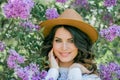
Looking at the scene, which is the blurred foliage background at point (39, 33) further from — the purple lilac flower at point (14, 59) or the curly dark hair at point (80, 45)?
the purple lilac flower at point (14, 59)

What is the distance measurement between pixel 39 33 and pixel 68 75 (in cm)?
39

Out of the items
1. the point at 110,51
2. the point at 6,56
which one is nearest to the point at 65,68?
the point at 6,56

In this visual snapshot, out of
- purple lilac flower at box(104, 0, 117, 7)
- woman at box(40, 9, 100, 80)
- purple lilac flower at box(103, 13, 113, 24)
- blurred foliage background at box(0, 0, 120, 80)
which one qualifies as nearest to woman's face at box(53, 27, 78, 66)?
woman at box(40, 9, 100, 80)

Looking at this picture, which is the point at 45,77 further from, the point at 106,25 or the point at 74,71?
the point at 106,25

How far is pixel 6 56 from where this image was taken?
4027 mm

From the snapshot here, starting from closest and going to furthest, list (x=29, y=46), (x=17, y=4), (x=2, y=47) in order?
(x=17, y=4)
(x=2, y=47)
(x=29, y=46)

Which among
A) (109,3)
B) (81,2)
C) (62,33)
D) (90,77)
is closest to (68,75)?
(90,77)

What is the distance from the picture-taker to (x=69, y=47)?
3.82m

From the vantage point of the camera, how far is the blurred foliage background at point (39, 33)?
4.03 meters

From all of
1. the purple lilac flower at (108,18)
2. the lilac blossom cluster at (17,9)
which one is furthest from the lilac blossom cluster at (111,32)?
the lilac blossom cluster at (17,9)

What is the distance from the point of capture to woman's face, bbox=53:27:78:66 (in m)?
3.80

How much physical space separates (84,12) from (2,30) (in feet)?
2.87

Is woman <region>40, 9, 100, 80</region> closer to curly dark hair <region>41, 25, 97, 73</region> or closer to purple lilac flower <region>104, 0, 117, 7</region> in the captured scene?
curly dark hair <region>41, 25, 97, 73</region>

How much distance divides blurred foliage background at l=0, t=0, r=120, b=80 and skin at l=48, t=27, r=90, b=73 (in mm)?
98
